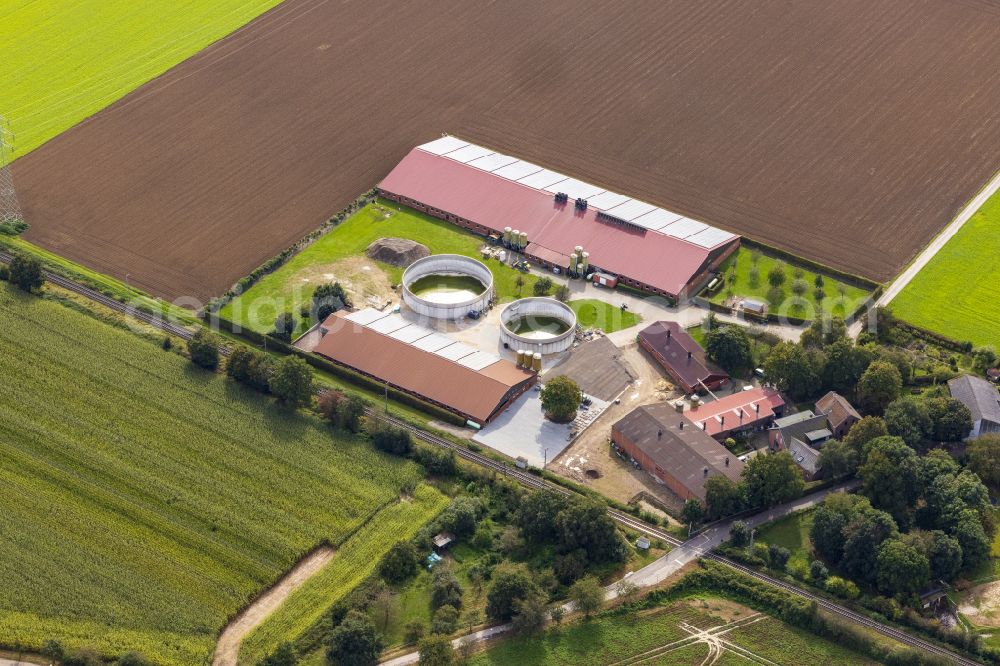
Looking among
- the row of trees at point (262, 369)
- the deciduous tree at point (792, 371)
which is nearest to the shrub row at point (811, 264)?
the deciduous tree at point (792, 371)

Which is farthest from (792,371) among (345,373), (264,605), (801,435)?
(264,605)

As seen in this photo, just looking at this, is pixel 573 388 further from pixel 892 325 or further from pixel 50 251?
pixel 50 251

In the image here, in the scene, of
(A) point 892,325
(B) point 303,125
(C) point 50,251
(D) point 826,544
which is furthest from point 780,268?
(C) point 50,251

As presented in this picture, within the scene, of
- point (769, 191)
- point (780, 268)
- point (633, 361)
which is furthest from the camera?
point (769, 191)

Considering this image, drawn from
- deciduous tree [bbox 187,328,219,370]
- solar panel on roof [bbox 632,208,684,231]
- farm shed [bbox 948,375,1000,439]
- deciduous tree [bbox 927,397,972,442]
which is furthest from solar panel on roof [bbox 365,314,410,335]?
farm shed [bbox 948,375,1000,439]

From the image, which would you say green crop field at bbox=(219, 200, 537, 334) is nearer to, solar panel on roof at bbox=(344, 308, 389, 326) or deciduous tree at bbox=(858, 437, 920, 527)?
solar panel on roof at bbox=(344, 308, 389, 326)

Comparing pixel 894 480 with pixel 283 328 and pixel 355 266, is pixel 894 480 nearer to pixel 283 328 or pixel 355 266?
pixel 283 328

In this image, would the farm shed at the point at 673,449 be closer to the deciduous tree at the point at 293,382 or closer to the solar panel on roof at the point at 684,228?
the solar panel on roof at the point at 684,228
